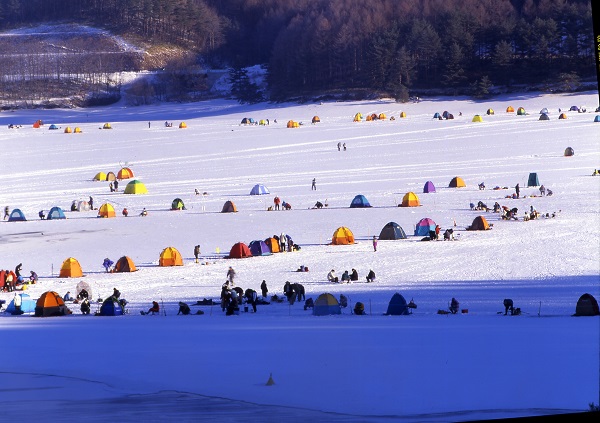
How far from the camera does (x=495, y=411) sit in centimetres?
556

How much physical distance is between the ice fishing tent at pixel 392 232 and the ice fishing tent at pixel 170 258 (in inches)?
152

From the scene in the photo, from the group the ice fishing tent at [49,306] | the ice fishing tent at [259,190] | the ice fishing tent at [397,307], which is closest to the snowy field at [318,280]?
the ice fishing tent at [397,307]

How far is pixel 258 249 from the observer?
16.5m

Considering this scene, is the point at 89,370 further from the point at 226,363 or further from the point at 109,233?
the point at 109,233

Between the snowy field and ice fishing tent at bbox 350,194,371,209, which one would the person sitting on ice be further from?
ice fishing tent at bbox 350,194,371,209

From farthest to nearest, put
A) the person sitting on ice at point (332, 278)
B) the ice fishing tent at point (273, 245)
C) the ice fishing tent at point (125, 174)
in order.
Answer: the ice fishing tent at point (125, 174) < the ice fishing tent at point (273, 245) < the person sitting on ice at point (332, 278)

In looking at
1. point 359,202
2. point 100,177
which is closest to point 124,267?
point 359,202

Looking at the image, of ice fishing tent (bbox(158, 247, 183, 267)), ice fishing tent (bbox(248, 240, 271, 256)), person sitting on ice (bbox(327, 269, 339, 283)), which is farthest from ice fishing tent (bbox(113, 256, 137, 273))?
person sitting on ice (bbox(327, 269, 339, 283))

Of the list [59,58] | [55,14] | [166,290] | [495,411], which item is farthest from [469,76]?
[495,411]

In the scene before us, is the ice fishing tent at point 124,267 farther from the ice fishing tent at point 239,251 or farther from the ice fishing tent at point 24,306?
the ice fishing tent at point 24,306

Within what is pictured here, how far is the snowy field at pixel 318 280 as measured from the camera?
6355 mm

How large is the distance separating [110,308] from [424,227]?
23.8 ft

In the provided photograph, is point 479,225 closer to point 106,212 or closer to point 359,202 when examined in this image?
point 359,202

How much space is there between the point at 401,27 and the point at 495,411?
4306cm
